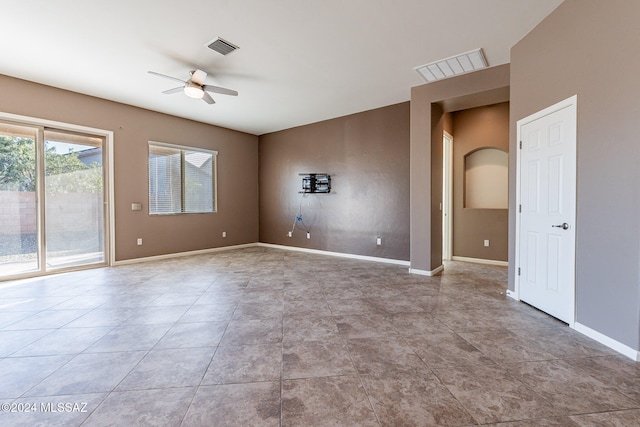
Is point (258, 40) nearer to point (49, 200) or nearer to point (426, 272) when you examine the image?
point (426, 272)

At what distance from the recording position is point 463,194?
5.47m

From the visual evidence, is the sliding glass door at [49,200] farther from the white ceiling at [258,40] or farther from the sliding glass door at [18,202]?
the white ceiling at [258,40]

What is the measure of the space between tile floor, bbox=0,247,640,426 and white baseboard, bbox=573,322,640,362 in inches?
2.5

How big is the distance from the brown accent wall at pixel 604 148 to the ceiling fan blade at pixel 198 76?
379 cm

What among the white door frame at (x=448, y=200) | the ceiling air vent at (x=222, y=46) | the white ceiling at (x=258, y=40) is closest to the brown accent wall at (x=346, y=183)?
the white ceiling at (x=258, y=40)

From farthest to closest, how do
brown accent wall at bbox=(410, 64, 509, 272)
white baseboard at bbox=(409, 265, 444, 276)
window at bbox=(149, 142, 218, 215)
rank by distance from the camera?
window at bbox=(149, 142, 218, 215)
white baseboard at bbox=(409, 265, 444, 276)
brown accent wall at bbox=(410, 64, 509, 272)

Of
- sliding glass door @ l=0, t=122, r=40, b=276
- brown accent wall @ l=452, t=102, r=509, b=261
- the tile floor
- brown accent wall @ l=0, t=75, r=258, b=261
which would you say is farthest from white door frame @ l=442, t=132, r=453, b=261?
sliding glass door @ l=0, t=122, r=40, b=276

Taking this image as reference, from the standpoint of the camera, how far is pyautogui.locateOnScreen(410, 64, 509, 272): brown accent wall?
4.09 metres

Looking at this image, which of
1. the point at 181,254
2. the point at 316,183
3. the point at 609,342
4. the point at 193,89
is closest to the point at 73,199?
the point at 181,254

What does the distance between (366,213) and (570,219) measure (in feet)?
10.7

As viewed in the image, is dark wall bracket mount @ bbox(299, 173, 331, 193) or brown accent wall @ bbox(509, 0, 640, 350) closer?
brown accent wall @ bbox(509, 0, 640, 350)

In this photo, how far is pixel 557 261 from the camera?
2670 millimetres

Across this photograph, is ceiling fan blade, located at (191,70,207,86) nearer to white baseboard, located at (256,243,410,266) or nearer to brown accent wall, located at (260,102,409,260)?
brown accent wall, located at (260,102,409,260)

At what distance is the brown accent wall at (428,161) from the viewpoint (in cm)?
409
